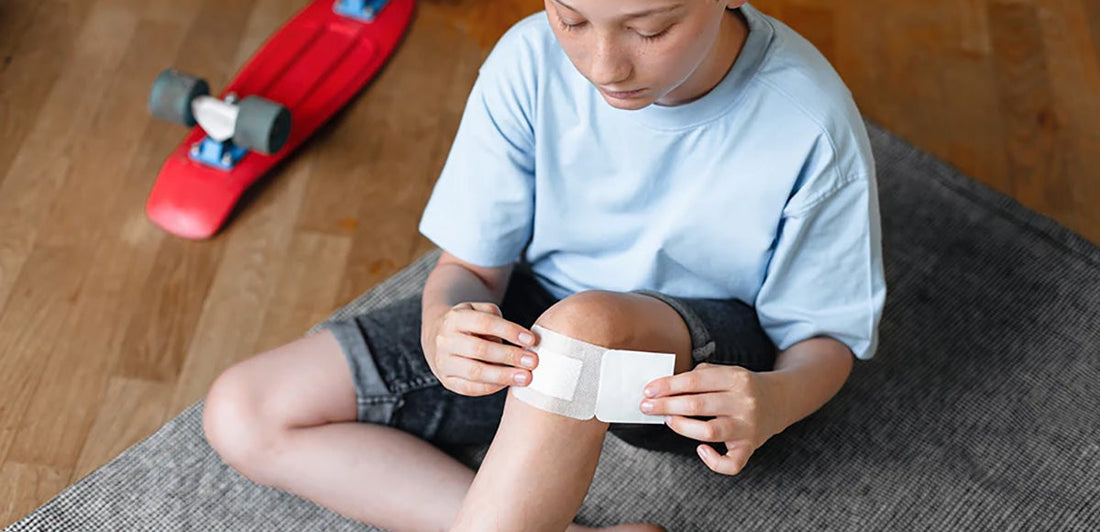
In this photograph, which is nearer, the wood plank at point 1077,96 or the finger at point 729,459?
the finger at point 729,459

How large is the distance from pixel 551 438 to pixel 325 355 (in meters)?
0.36

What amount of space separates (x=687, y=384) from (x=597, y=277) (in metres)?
0.25

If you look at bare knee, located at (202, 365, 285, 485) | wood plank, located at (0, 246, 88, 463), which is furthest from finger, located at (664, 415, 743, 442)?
wood plank, located at (0, 246, 88, 463)

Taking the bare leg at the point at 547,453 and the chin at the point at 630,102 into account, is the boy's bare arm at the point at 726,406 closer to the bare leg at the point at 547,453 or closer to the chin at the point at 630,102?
the bare leg at the point at 547,453

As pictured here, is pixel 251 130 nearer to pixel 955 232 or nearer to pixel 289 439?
pixel 289 439

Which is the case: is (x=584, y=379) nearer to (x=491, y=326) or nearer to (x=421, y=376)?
(x=491, y=326)

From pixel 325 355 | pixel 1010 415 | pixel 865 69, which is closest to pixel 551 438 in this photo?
pixel 325 355

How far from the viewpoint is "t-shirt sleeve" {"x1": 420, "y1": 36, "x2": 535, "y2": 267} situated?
3.46 feet

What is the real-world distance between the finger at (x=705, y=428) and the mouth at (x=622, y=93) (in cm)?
26

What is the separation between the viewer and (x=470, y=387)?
963 mm

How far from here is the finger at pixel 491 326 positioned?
36.2 inches

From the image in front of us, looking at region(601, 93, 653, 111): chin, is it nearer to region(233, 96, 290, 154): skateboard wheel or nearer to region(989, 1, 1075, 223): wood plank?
region(233, 96, 290, 154): skateboard wheel

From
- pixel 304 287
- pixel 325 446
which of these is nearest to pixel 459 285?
pixel 325 446

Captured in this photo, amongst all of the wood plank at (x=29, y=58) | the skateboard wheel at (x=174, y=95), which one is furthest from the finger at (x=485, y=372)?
the wood plank at (x=29, y=58)
